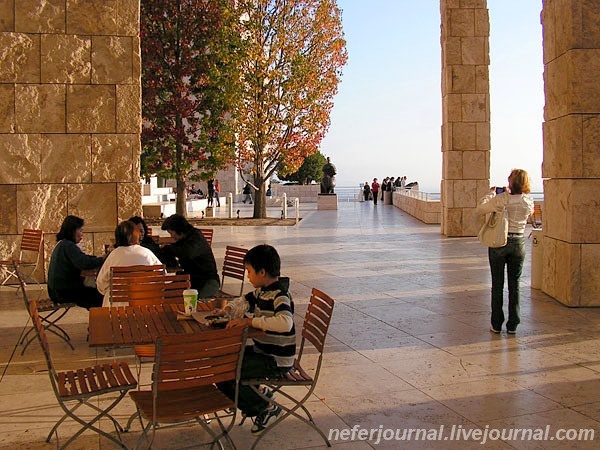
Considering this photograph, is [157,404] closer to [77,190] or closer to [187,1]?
[77,190]

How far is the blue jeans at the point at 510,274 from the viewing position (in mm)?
7051

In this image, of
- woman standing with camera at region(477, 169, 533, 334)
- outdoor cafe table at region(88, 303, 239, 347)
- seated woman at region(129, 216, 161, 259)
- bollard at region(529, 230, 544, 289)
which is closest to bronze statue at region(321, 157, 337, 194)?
bollard at region(529, 230, 544, 289)

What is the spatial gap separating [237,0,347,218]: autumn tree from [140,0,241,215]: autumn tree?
69 cm

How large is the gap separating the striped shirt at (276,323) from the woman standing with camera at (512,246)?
3.44 m

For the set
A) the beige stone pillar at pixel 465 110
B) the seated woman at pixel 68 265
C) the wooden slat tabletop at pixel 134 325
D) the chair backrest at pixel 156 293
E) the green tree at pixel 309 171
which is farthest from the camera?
the green tree at pixel 309 171

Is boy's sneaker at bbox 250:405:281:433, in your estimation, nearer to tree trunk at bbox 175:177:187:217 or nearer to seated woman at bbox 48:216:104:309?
seated woman at bbox 48:216:104:309

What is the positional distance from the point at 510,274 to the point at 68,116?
6.51 meters

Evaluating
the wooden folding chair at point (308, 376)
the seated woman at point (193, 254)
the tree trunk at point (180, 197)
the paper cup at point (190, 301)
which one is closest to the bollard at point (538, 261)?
the seated woman at point (193, 254)

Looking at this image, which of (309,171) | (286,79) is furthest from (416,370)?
(309,171)

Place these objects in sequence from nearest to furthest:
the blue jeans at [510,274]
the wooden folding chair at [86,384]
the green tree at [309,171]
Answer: the wooden folding chair at [86,384] → the blue jeans at [510,274] → the green tree at [309,171]

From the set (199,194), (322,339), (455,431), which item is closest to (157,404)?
(322,339)

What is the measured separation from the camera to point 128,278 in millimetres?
5934

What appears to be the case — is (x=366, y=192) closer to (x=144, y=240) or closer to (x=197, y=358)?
(x=144, y=240)

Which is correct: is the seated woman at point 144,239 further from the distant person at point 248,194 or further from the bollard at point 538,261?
the distant person at point 248,194
